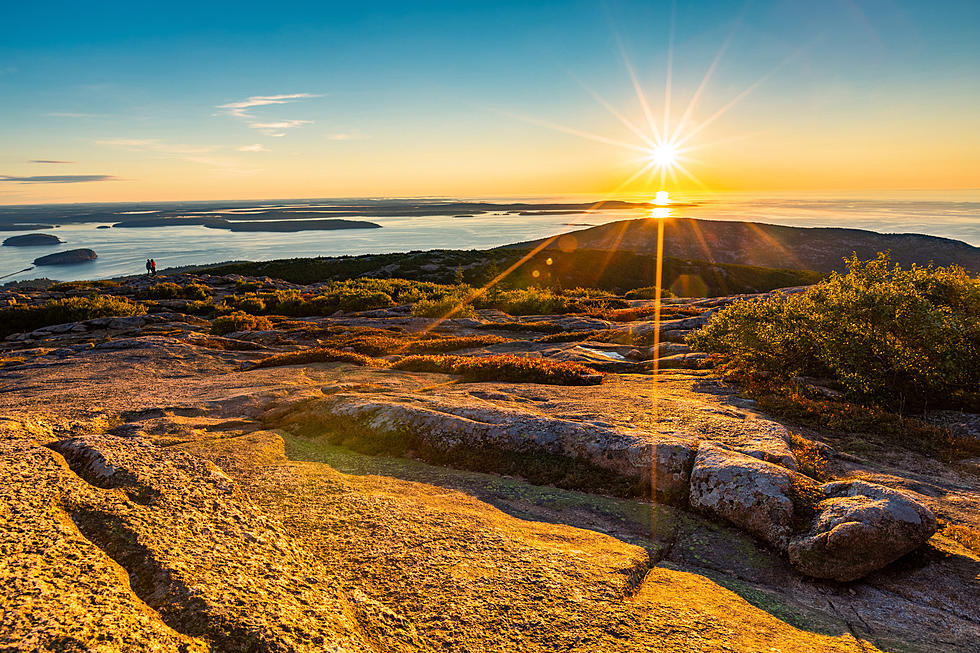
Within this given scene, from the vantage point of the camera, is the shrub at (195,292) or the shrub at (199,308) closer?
the shrub at (199,308)

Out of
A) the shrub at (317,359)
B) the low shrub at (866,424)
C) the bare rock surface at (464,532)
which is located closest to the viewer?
the bare rock surface at (464,532)

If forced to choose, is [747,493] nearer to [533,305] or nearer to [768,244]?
[533,305]

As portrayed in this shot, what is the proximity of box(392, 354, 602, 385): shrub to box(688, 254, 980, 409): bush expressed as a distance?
5.53 metres

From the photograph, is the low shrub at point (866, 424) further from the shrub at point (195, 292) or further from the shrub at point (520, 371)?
the shrub at point (195, 292)

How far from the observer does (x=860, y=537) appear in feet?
18.7

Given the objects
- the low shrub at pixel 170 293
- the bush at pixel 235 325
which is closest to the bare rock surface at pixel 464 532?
the bush at pixel 235 325

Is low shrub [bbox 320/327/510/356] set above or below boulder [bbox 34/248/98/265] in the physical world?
below

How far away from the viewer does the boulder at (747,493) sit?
20.8 ft

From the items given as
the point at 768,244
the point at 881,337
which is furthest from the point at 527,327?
the point at 768,244

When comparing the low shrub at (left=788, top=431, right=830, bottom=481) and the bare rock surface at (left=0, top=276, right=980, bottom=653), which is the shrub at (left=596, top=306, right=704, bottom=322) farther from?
the low shrub at (left=788, top=431, right=830, bottom=481)

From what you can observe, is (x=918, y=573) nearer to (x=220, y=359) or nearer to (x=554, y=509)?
(x=554, y=509)

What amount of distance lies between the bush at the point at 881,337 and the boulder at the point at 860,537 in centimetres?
813

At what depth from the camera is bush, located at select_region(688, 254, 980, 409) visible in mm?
12141

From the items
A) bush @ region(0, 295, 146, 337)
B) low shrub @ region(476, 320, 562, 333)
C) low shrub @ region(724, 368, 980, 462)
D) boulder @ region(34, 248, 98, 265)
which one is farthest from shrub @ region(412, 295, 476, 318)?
boulder @ region(34, 248, 98, 265)
